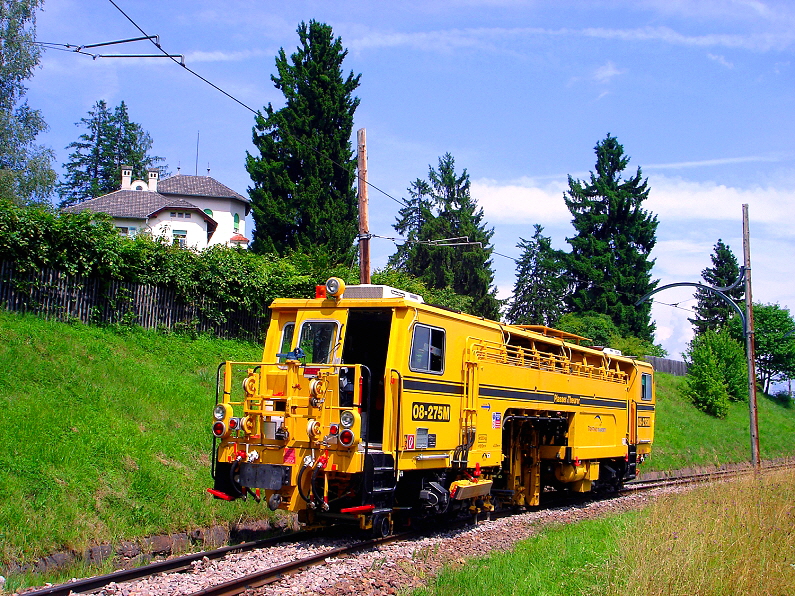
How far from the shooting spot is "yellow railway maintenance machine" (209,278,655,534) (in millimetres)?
9273

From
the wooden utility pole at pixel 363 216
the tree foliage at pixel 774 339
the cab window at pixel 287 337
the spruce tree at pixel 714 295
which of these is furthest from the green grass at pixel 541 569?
the spruce tree at pixel 714 295

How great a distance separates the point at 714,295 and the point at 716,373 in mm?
35767

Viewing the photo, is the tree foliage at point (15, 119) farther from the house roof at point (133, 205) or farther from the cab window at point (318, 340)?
the cab window at point (318, 340)

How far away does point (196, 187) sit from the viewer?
52.3m

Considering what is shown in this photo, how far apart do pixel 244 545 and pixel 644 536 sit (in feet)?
16.4

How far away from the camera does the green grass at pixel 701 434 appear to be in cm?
2688

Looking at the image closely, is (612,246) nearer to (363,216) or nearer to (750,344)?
(750,344)

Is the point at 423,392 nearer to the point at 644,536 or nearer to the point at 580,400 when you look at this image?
the point at 644,536

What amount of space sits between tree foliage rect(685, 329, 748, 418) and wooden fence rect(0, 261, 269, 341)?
86.6ft

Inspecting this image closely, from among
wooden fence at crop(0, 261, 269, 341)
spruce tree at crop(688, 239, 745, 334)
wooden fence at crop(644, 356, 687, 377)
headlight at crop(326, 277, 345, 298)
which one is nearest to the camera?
headlight at crop(326, 277, 345, 298)

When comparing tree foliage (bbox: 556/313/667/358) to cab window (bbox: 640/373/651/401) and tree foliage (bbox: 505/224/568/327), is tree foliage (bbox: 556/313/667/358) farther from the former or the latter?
cab window (bbox: 640/373/651/401)

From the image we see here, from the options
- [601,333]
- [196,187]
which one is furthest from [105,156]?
[601,333]

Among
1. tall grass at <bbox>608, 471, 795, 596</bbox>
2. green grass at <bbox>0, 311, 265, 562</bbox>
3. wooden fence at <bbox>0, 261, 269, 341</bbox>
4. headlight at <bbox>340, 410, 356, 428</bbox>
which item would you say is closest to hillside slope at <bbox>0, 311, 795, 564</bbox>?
green grass at <bbox>0, 311, 265, 562</bbox>

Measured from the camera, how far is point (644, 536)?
8.73 meters
